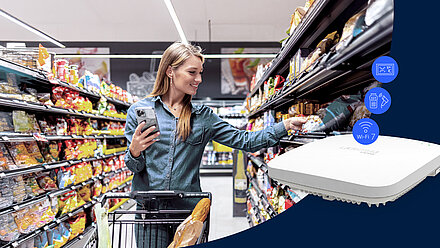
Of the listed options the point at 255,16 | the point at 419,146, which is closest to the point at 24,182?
the point at 255,16

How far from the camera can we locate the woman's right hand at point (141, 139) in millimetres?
782

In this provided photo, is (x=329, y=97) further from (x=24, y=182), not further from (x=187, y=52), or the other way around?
(x=24, y=182)

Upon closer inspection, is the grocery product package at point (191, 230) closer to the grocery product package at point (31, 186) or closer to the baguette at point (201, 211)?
the baguette at point (201, 211)

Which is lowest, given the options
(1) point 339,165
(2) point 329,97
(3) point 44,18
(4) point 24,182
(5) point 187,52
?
(4) point 24,182

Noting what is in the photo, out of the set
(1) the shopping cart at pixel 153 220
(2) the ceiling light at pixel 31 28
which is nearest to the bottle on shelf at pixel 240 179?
(1) the shopping cart at pixel 153 220

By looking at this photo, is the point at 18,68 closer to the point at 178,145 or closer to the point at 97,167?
the point at 178,145

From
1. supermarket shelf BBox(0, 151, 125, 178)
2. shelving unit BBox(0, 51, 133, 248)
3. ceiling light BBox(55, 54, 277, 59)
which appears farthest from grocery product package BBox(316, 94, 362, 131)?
supermarket shelf BBox(0, 151, 125, 178)

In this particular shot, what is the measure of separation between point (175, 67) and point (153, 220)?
529 millimetres

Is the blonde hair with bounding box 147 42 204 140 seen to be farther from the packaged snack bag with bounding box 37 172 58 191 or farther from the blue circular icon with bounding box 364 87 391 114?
the packaged snack bag with bounding box 37 172 58 191

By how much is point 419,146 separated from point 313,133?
0.65 feet

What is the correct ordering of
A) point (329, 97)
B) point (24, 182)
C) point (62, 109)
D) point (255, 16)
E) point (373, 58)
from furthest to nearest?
point (62, 109)
point (24, 182)
point (255, 16)
point (329, 97)
point (373, 58)

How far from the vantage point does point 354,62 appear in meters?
0.43

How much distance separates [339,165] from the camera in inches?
16.6

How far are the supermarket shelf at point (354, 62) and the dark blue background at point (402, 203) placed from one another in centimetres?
4
